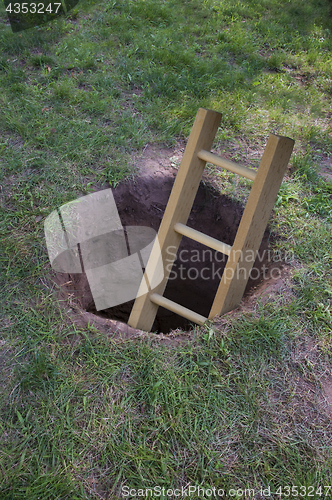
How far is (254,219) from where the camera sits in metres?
1.98

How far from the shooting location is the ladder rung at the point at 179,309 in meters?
2.13

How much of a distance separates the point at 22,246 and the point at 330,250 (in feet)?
6.39

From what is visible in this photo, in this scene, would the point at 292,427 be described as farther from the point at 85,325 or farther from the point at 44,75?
the point at 44,75

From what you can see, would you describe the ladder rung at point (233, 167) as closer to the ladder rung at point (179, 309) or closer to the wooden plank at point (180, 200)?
the wooden plank at point (180, 200)

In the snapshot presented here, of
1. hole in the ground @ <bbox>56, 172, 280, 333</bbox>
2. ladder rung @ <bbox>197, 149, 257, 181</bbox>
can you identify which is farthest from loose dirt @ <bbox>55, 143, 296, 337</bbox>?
ladder rung @ <bbox>197, 149, 257, 181</bbox>

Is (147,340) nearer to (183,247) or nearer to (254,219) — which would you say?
(254,219)

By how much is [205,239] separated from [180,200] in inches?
10.8

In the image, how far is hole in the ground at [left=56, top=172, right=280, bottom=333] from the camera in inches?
99.5

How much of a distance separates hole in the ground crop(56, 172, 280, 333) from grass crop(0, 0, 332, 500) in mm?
140

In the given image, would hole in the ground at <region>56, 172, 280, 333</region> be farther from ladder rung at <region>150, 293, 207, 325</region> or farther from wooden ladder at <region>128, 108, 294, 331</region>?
wooden ladder at <region>128, 108, 294, 331</region>

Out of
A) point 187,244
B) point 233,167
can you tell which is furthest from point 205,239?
point 187,244

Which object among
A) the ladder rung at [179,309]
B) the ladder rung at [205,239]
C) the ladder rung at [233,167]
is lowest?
the ladder rung at [179,309]

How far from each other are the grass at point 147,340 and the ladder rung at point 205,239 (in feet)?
1.26

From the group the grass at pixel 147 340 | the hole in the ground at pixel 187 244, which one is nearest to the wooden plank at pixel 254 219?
the grass at pixel 147 340
